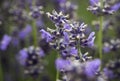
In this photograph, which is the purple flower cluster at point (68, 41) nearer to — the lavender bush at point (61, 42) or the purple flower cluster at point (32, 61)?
the lavender bush at point (61, 42)

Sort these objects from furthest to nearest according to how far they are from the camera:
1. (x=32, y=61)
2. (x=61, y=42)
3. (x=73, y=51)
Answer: (x=32, y=61), (x=61, y=42), (x=73, y=51)

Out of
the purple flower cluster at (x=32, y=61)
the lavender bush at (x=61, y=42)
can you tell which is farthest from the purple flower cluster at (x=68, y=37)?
the purple flower cluster at (x=32, y=61)

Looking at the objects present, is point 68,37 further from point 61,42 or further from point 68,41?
point 61,42

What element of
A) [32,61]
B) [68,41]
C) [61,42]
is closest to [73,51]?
[68,41]

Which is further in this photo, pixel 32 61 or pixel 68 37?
pixel 32 61

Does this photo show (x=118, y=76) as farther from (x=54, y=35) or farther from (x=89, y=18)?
(x=89, y=18)

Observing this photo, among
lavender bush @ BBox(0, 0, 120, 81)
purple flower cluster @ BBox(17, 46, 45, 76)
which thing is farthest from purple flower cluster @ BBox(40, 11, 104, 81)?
purple flower cluster @ BBox(17, 46, 45, 76)

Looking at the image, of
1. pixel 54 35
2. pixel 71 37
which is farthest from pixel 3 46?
pixel 71 37

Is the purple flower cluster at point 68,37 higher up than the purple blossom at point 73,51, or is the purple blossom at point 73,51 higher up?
the purple flower cluster at point 68,37

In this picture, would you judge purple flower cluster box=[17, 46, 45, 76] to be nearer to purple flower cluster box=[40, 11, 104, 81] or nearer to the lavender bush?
the lavender bush
